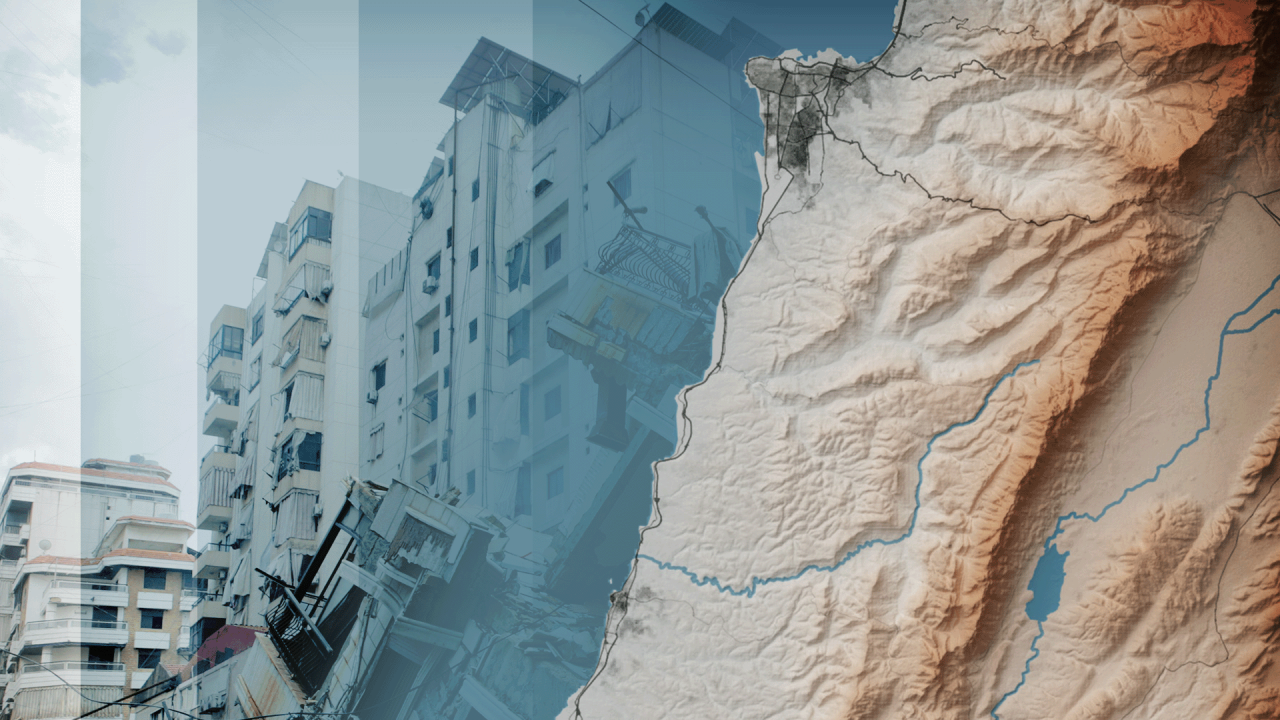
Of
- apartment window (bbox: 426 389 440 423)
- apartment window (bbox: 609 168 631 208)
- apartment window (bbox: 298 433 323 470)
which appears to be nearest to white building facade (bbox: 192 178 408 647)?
apartment window (bbox: 298 433 323 470)

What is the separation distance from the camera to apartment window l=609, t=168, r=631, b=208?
163 centimetres

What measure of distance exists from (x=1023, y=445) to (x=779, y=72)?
893 mm

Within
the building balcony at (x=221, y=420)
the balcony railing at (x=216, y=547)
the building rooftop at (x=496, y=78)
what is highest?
the building rooftop at (x=496, y=78)

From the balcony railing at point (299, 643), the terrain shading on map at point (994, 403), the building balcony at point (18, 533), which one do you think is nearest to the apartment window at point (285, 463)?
the balcony railing at point (299, 643)

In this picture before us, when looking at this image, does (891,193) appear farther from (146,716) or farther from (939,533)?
(146,716)

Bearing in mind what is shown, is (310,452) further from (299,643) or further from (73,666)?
(73,666)

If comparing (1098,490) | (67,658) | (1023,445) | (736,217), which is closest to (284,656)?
(67,658)

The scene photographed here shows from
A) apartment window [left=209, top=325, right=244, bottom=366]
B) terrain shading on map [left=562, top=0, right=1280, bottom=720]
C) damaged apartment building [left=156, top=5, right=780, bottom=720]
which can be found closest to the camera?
terrain shading on map [left=562, top=0, right=1280, bottom=720]

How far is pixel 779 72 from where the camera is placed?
5.06 feet

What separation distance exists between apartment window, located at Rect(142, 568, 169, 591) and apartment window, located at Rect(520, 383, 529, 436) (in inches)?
36.3

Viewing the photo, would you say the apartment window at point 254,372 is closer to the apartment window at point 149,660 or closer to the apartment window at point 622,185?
the apartment window at point 149,660

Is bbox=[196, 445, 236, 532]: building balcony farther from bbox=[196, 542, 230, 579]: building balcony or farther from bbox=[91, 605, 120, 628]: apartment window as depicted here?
bbox=[91, 605, 120, 628]: apartment window

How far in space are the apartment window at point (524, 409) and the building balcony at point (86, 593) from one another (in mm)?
1029

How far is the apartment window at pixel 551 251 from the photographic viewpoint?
5.46ft
